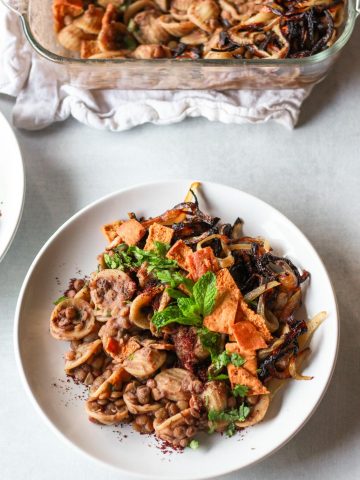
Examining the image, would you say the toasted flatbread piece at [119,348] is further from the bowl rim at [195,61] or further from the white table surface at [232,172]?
the bowl rim at [195,61]

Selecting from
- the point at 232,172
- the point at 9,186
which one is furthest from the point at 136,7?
the point at 9,186

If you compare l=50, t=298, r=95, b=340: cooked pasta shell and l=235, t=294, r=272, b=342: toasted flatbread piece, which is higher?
l=235, t=294, r=272, b=342: toasted flatbread piece

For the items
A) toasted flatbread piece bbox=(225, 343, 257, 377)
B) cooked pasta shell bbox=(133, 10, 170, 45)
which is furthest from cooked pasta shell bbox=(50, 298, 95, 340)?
cooked pasta shell bbox=(133, 10, 170, 45)

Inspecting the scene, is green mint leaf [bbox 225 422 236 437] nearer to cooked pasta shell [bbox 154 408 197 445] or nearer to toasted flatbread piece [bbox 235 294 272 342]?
cooked pasta shell [bbox 154 408 197 445]

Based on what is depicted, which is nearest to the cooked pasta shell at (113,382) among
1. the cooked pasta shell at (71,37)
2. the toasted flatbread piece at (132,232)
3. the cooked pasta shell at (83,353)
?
the cooked pasta shell at (83,353)

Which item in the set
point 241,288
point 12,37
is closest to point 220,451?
point 241,288
